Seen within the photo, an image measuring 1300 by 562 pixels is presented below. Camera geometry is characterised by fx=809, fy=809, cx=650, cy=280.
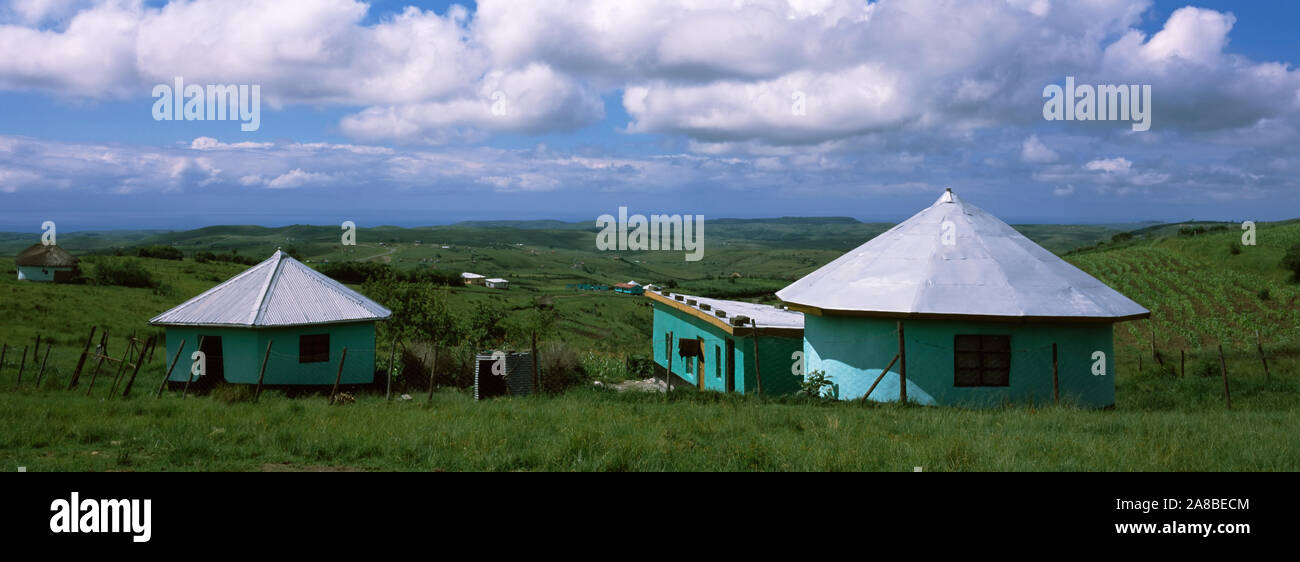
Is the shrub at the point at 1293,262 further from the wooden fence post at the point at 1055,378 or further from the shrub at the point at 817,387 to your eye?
the shrub at the point at 817,387

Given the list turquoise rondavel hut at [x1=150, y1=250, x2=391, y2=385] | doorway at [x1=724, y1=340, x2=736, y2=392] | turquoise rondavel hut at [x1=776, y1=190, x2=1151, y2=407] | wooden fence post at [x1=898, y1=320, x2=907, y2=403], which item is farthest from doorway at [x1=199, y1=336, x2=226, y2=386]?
wooden fence post at [x1=898, y1=320, x2=907, y2=403]

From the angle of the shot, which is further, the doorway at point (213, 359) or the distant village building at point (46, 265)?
the distant village building at point (46, 265)

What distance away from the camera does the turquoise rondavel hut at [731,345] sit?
66.7 ft

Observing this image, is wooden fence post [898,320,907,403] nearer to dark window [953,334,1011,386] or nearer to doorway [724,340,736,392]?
dark window [953,334,1011,386]

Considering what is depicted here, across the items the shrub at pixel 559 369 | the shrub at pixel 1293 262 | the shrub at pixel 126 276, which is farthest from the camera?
the shrub at pixel 126 276

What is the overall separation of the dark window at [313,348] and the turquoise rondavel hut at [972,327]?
13.9 meters

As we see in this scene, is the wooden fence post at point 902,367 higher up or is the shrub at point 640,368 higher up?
the wooden fence post at point 902,367

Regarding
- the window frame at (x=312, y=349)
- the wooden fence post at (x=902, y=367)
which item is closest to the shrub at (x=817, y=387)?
the wooden fence post at (x=902, y=367)

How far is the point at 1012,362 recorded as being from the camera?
16.0 m

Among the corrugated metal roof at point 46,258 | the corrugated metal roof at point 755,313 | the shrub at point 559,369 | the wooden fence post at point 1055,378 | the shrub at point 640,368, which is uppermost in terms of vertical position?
the corrugated metal roof at point 46,258

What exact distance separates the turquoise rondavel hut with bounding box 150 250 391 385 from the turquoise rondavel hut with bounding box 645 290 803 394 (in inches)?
366

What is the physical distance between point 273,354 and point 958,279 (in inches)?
697

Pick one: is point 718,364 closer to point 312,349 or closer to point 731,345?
point 731,345
